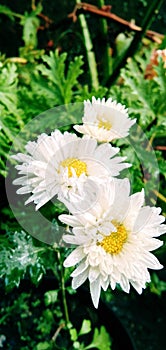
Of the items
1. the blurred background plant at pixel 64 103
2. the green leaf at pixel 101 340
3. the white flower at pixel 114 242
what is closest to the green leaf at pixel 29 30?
the blurred background plant at pixel 64 103

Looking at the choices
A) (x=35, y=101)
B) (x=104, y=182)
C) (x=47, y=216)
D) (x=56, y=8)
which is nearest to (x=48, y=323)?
(x=47, y=216)

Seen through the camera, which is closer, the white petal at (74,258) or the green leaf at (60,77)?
the white petal at (74,258)

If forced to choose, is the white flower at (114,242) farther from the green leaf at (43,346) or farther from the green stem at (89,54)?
the green stem at (89,54)

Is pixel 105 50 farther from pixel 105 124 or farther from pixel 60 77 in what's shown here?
pixel 105 124

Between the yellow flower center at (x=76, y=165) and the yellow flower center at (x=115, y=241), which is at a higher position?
the yellow flower center at (x=76, y=165)

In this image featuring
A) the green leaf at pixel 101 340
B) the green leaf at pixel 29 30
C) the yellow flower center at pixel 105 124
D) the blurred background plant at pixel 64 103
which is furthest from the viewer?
the green leaf at pixel 29 30

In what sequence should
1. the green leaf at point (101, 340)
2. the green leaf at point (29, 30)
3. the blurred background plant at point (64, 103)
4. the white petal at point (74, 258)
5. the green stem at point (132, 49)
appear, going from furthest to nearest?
the green leaf at point (29, 30), the green stem at point (132, 49), the green leaf at point (101, 340), the blurred background plant at point (64, 103), the white petal at point (74, 258)

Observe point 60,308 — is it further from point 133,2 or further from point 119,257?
point 133,2

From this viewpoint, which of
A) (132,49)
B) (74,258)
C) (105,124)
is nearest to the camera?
(74,258)

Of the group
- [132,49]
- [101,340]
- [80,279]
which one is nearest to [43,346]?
[101,340]
